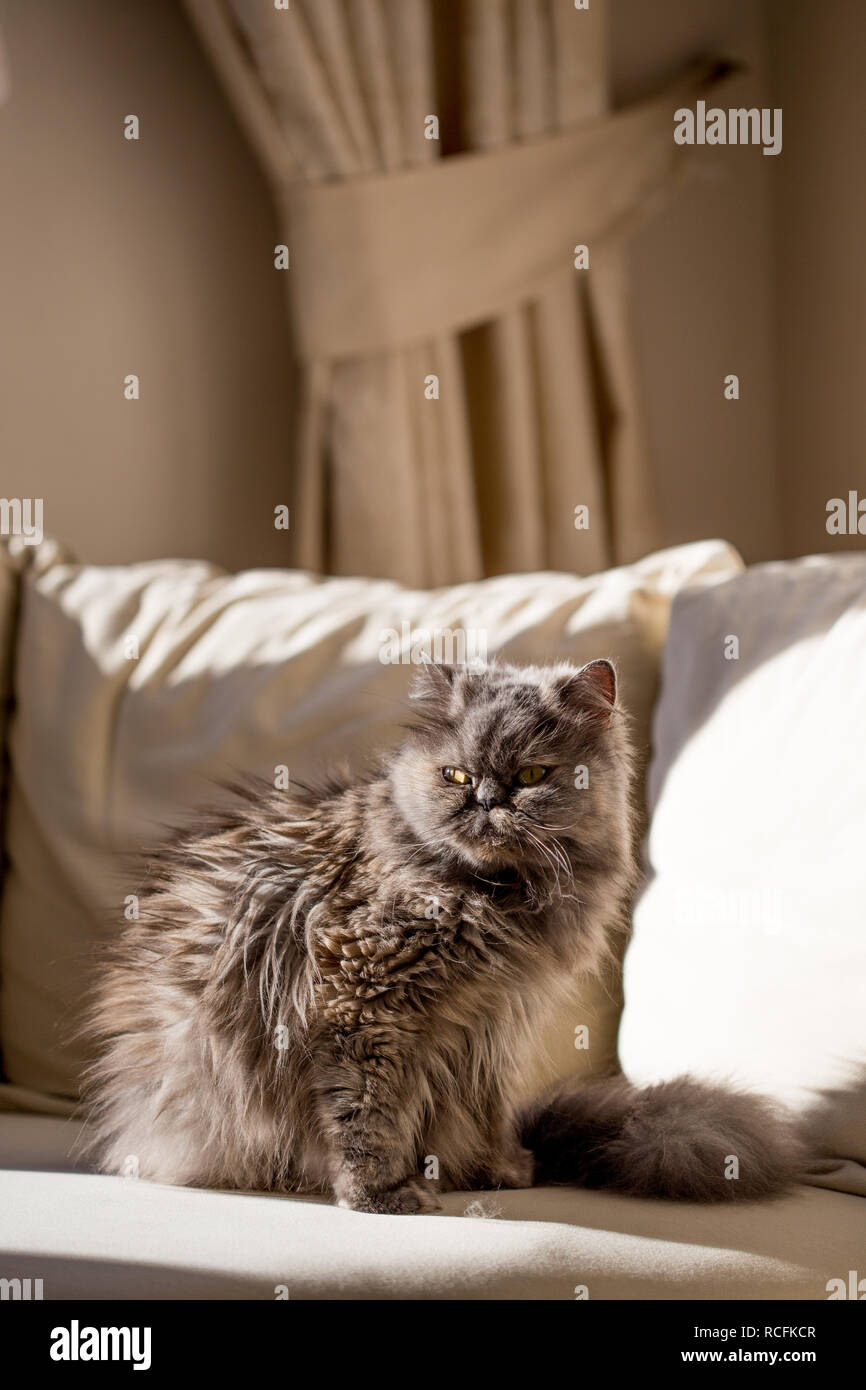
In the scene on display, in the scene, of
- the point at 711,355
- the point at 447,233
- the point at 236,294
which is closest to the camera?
the point at 447,233

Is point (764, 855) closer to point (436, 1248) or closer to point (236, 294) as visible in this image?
point (436, 1248)

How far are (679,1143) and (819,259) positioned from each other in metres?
1.93

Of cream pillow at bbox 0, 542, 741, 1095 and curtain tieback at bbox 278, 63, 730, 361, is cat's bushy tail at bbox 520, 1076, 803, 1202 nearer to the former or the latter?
cream pillow at bbox 0, 542, 741, 1095

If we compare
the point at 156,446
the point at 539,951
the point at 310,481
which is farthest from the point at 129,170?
the point at 539,951

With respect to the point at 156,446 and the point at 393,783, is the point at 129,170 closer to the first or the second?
the point at 156,446

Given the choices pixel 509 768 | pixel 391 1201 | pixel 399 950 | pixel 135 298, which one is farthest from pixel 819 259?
pixel 391 1201

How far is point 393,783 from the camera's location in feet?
3.82

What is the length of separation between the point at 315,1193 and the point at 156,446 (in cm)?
158

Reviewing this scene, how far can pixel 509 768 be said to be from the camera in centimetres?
109

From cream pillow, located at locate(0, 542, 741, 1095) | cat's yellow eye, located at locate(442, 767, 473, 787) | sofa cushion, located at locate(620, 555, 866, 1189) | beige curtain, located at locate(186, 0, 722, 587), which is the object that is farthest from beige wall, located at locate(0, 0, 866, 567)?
cat's yellow eye, located at locate(442, 767, 473, 787)

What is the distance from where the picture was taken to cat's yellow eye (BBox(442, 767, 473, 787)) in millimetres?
1102

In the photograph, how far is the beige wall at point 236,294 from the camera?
7.25 ft

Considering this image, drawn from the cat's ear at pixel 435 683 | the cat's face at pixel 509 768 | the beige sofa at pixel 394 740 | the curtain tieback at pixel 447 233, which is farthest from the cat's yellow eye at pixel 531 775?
the curtain tieback at pixel 447 233
